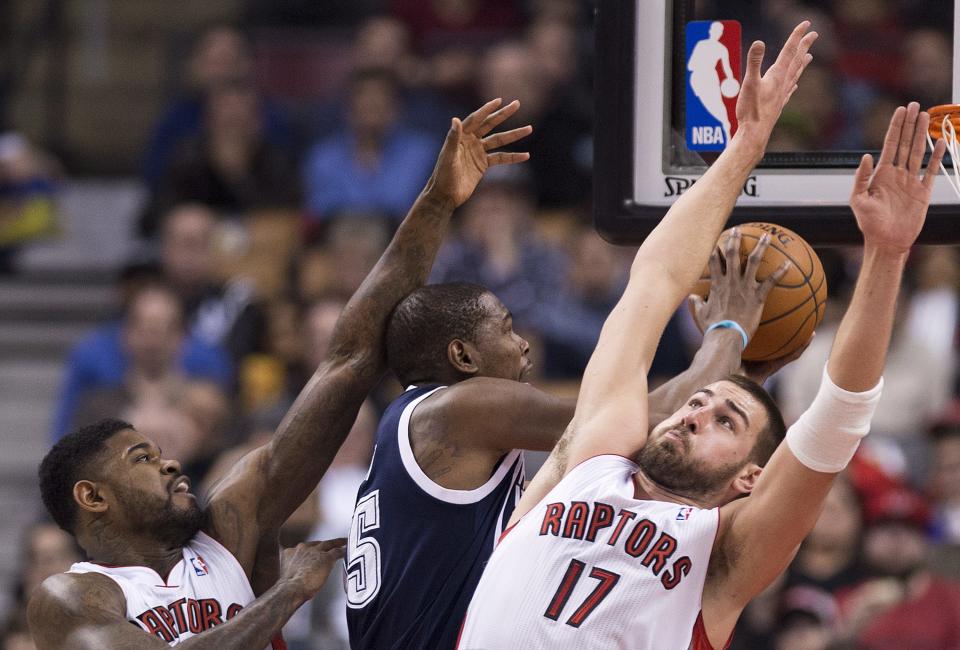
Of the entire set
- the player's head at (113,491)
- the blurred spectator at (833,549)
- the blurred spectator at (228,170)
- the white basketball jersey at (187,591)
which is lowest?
the blurred spectator at (833,549)

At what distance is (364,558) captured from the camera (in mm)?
4539

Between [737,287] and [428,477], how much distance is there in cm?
103

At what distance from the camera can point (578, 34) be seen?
1105 centimetres

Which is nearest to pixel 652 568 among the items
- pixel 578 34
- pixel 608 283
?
pixel 608 283

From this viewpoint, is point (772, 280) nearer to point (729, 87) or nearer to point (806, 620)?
point (729, 87)

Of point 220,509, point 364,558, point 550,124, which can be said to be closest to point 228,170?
point 550,124

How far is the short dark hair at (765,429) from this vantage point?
4.20 meters

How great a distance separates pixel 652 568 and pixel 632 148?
141cm

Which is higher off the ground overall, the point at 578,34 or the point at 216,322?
the point at 578,34

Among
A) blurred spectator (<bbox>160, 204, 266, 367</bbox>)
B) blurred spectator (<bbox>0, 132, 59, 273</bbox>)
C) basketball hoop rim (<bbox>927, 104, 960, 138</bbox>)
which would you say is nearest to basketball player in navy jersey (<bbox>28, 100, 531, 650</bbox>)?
basketball hoop rim (<bbox>927, 104, 960, 138</bbox>)

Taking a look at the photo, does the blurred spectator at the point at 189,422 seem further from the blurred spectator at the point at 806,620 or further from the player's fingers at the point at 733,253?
the player's fingers at the point at 733,253

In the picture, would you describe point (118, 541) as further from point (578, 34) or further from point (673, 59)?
point (578, 34)

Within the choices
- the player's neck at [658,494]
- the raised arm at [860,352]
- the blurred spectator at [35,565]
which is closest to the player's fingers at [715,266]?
the player's neck at [658,494]

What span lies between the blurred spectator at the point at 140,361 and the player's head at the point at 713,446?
4.94m
